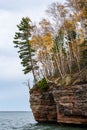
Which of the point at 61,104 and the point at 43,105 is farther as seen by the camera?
the point at 43,105

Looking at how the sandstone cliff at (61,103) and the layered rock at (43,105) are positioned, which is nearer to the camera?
the sandstone cliff at (61,103)

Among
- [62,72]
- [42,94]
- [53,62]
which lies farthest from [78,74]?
[53,62]

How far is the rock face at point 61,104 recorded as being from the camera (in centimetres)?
4925

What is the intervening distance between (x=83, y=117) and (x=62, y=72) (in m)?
10.3

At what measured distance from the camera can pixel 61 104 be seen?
5250cm

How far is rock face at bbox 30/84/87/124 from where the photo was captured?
4925 centimetres

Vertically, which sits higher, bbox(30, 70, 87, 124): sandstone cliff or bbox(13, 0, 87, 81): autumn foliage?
bbox(13, 0, 87, 81): autumn foliage

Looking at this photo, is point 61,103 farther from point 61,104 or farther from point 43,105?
point 43,105

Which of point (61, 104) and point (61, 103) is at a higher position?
point (61, 103)

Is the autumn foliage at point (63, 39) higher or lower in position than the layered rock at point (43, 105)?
higher

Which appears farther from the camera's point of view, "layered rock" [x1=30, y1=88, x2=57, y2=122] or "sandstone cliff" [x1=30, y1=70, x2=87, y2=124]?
"layered rock" [x1=30, y1=88, x2=57, y2=122]

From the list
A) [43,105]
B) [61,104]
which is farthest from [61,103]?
[43,105]

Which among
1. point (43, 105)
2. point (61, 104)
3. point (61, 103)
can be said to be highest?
point (61, 103)

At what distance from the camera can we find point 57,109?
178 ft
